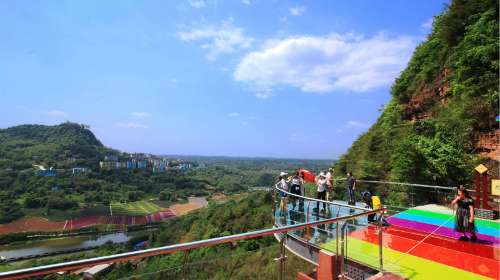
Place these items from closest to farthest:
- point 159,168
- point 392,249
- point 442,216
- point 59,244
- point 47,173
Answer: point 392,249
point 442,216
point 59,244
point 47,173
point 159,168

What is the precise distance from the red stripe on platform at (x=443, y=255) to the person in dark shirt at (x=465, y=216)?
98 cm

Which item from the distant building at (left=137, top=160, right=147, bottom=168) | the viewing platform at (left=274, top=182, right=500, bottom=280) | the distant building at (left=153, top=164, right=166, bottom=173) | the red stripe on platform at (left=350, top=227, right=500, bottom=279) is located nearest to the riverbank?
the viewing platform at (left=274, top=182, right=500, bottom=280)

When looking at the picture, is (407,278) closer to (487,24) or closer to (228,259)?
(228,259)

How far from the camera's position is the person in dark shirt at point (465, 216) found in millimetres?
7336

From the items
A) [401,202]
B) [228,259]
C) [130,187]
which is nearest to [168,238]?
[401,202]

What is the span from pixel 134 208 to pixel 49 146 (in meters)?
75.6

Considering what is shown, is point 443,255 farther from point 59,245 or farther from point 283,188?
point 59,245

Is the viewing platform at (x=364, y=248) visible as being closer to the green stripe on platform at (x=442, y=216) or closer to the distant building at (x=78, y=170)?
the green stripe on platform at (x=442, y=216)

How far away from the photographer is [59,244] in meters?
67.7

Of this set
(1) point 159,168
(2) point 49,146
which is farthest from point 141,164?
(2) point 49,146

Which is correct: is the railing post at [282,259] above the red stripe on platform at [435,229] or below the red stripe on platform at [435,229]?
above

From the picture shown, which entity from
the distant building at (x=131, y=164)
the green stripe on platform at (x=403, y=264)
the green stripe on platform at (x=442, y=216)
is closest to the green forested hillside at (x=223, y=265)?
the green stripe on platform at (x=403, y=264)

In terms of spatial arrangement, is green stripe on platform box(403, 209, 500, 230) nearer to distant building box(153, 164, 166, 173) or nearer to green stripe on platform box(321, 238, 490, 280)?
green stripe on platform box(321, 238, 490, 280)

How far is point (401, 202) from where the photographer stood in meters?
13.9
